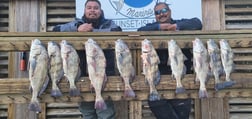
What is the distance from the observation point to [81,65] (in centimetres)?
437

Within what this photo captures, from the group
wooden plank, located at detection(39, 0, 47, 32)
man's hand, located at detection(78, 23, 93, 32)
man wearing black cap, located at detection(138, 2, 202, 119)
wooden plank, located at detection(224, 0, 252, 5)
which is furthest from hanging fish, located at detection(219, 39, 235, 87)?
wooden plank, located at detection(39, 0, 47, 32)

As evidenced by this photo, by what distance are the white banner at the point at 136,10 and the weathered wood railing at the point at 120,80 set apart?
82 centimetres

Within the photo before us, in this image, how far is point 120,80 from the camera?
396cm

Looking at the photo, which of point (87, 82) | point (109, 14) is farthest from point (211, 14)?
point (87, 82)

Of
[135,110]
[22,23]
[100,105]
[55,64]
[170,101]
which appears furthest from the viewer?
[22,23]

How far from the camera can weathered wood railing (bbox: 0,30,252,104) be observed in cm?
395

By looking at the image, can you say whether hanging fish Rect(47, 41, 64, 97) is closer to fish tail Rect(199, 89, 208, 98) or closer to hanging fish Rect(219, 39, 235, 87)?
fish tail Rect(199, 89, 208, 98)

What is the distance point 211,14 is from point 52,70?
2208 mm

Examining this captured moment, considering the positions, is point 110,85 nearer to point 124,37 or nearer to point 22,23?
point 124,37

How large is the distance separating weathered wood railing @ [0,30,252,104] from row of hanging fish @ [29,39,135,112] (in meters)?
0.07

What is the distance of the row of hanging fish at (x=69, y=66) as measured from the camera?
3875mm

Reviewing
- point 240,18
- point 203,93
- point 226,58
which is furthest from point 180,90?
point 240,18

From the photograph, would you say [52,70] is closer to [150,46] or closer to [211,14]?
[150,46]

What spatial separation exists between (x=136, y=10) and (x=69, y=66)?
4.63 ft
